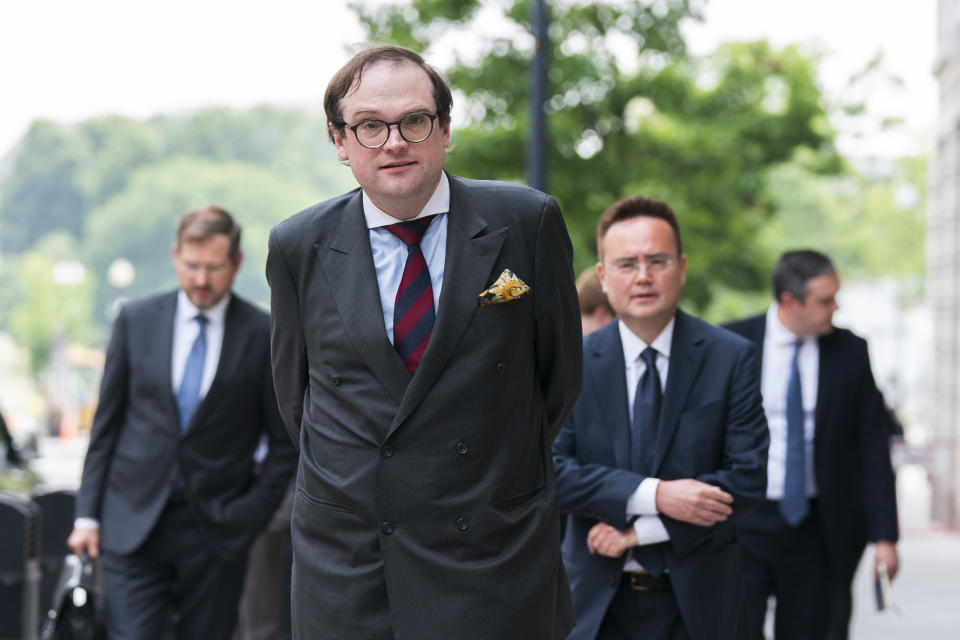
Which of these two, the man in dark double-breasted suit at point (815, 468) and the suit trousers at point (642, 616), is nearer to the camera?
the suit trousers at point (642, 616)

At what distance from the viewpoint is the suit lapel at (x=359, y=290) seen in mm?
2900

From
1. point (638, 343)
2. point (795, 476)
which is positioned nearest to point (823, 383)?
point (795, 476)

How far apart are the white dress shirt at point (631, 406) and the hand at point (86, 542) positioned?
239cm

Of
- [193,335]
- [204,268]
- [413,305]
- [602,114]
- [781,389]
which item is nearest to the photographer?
[413,305]

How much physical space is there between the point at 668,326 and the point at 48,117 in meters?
87.1

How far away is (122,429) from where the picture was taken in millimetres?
5320

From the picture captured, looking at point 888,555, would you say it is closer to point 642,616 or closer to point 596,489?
point 642,616

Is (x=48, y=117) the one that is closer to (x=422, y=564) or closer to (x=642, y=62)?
(x=642, y=62)

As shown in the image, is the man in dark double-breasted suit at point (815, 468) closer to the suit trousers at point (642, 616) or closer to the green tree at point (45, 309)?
the suit trousers at point (642, 616)

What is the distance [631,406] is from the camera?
13.4 ft

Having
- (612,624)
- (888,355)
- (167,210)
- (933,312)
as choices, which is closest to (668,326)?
(612,624)

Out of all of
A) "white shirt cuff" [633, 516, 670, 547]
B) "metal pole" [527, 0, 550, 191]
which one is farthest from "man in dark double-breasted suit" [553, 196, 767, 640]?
"metal pole" [527, 0, 550, 191]

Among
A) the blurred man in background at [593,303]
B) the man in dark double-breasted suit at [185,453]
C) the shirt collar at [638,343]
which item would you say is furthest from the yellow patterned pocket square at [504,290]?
the blurred man in background at [593,303]

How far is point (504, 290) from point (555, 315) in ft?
0.73
